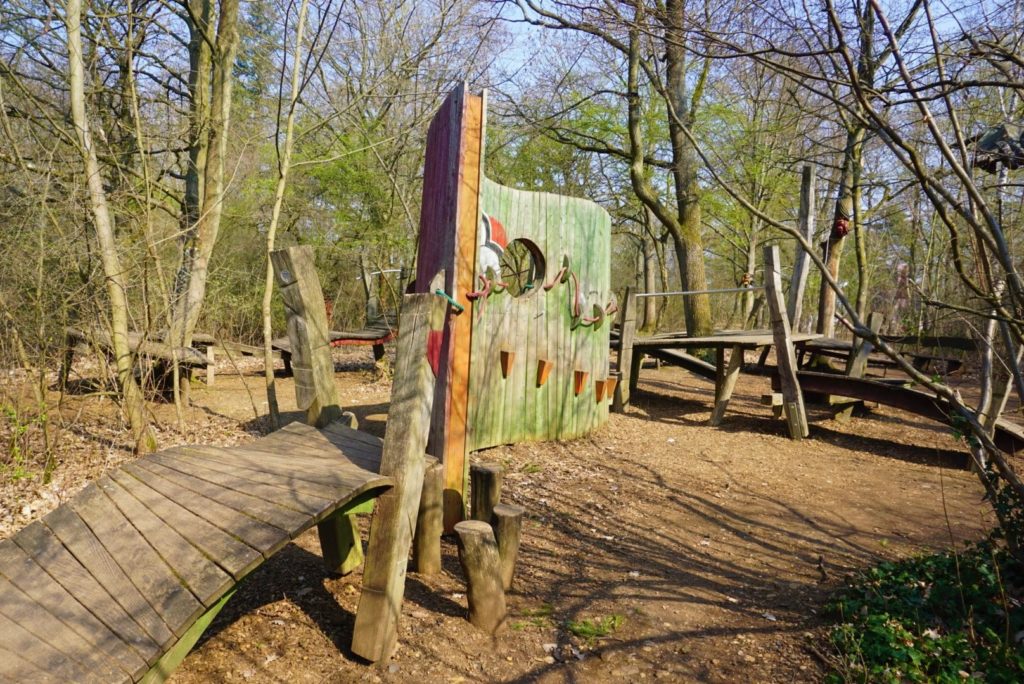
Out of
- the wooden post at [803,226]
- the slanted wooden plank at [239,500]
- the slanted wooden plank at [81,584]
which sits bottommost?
the slanted wooden plank at [81,584]

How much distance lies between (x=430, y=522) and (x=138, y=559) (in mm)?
1494

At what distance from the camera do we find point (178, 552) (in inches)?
98.3

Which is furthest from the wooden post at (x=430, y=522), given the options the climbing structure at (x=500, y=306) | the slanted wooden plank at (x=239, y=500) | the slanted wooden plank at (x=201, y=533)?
the slanted wooden plank at (x=201, y=533)

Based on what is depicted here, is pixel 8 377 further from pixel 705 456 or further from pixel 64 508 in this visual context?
pixel 705 456

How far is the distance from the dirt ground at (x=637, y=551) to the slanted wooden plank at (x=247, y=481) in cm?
74

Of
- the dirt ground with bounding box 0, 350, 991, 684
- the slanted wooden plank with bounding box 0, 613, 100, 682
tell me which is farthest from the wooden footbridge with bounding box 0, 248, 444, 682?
the dirt ground with bounding box 0, 350, 991, 684

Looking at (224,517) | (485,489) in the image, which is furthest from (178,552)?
(485,489)

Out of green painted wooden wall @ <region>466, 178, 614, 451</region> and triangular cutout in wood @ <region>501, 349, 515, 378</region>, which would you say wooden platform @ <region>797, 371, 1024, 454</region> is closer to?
green painted wooden wall @ <region>466, 178, 614, 451</region>

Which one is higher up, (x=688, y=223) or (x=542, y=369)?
(x=688, y=223)

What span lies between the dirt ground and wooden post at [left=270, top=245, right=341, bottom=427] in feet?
3.22

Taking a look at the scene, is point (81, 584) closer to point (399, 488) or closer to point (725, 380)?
point (399, 488)

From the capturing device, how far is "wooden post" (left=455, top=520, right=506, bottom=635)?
10.4 ft

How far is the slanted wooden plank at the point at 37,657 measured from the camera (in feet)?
6.74

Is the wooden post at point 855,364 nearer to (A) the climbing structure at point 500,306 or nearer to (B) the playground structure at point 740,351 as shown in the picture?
(B) the playground structure at point 740,351
